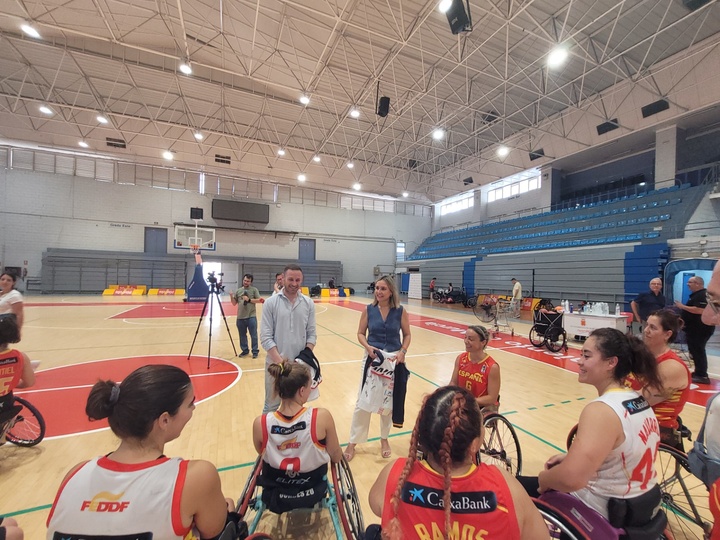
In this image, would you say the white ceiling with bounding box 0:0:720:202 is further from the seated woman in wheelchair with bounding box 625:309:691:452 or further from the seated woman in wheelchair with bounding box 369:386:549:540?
the seated woman in wheelchair with bounding box 369:386:549:540

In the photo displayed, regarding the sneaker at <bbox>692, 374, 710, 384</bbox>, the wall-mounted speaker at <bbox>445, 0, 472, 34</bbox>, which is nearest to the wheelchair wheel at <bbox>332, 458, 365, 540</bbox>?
the sneaker at <bbox>692, 374, 710, 384</bbox>

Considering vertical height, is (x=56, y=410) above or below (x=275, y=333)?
below

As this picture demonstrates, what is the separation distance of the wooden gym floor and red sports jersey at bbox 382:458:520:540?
155 centimetres

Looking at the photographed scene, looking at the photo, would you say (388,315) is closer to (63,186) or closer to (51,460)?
(51,460)

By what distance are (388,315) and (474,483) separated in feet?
6.97

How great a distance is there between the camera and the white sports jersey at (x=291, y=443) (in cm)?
184

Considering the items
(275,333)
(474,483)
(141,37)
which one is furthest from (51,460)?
(141,37)

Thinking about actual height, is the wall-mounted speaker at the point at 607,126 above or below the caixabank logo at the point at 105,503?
above

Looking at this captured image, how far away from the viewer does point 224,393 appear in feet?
15.0

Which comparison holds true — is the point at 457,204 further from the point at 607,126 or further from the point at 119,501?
the point at 119,501

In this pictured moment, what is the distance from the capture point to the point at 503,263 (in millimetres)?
18609

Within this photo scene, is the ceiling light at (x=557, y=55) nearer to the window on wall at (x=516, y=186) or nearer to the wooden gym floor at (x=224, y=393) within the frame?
the wooden gym floor at (x=224, y=393)

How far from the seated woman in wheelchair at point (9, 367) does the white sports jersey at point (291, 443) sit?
2390 millimetres

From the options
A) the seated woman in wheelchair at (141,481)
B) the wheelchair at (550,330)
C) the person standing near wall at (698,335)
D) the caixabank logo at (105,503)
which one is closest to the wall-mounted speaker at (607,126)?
the wheelchair at (550,330)
